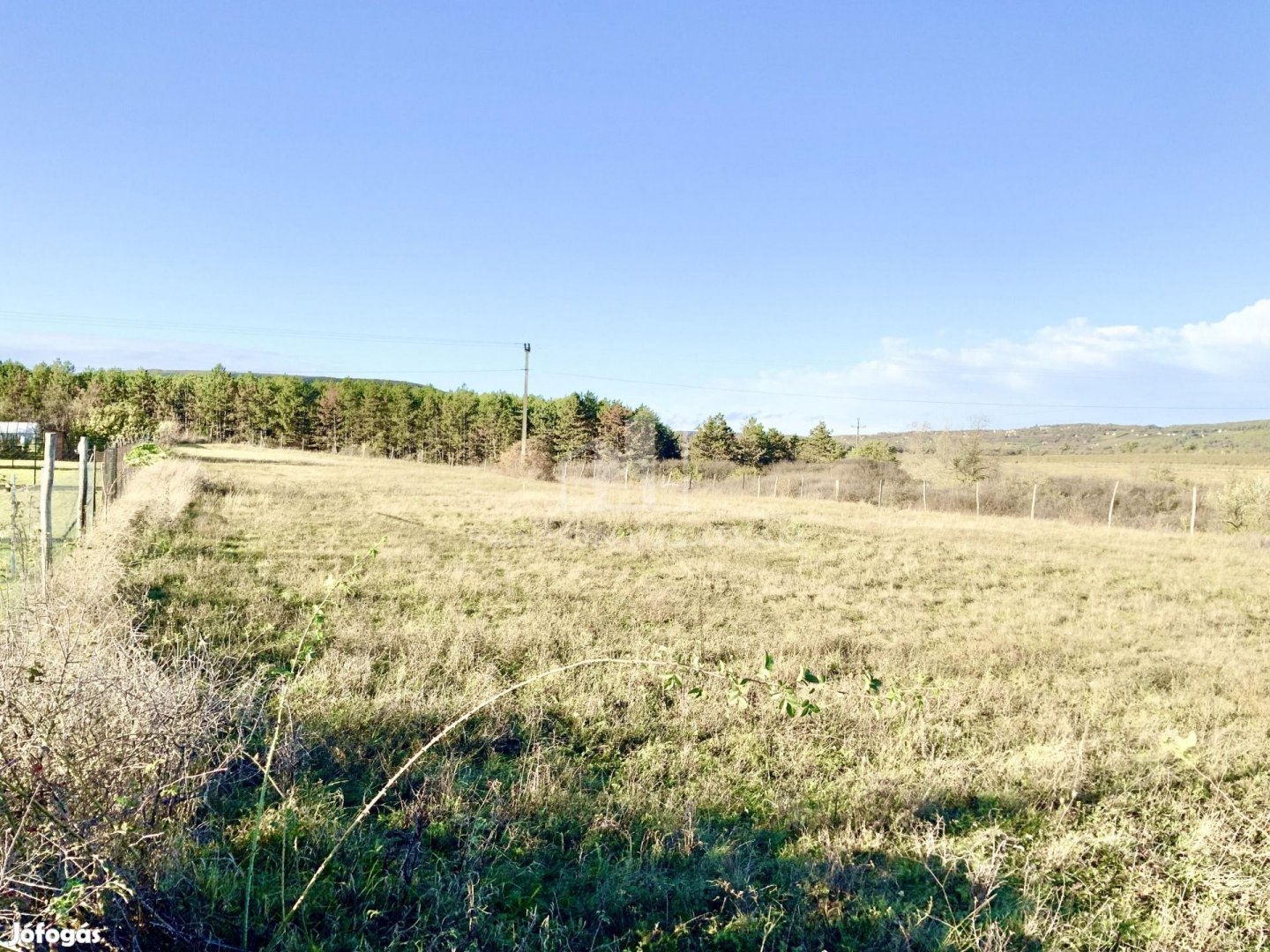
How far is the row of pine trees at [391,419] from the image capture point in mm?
55500

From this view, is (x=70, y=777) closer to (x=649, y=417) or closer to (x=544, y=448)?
(x=649, y=417)

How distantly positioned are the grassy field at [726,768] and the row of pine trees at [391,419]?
149ft

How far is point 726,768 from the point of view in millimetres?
4414

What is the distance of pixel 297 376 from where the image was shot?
64.4 m

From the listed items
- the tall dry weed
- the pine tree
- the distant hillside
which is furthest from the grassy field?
the pine tree

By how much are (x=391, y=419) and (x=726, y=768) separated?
60835 mm

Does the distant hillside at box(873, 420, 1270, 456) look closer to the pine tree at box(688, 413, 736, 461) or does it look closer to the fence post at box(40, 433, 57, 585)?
the pine tree at box(688, 413, 736, 461)

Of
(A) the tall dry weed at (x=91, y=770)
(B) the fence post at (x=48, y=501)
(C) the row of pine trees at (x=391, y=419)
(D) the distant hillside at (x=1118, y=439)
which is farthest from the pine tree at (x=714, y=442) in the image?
(A) the tall dry weed at (x=91, y=770)

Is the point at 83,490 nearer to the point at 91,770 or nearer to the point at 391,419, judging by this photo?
the point at 91,770

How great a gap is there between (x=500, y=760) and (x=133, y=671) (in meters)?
2.06

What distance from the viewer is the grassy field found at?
2.95m

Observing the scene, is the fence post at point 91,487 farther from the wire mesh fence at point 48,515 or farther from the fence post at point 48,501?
the fence post at point 48,501

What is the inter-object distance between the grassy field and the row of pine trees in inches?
1784

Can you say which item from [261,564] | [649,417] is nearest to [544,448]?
[649,417]
